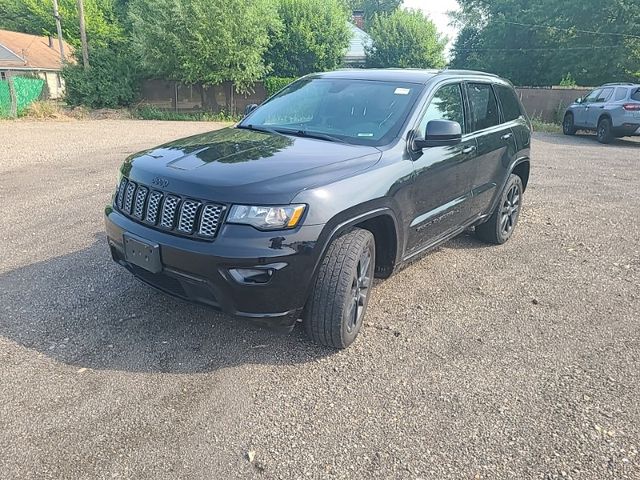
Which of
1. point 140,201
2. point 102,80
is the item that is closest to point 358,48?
point 102,80

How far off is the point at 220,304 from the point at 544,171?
9315 millimetres

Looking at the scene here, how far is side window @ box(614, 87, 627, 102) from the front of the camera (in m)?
14.8

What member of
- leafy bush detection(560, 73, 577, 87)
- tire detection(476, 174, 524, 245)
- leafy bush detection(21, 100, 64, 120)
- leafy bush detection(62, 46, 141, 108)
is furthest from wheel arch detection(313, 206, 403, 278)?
leafy bush detection(560, 73, 577, 87)

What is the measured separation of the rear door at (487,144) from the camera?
469cm

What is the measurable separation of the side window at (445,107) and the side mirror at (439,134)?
0.16m

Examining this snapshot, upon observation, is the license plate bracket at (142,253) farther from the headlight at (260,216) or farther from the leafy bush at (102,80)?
the leafy bush at (102,80)

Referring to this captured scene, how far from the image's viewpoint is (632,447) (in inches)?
102

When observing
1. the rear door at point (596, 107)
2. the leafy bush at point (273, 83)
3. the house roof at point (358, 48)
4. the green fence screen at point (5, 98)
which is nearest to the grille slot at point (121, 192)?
the rear door at point (596, 107)

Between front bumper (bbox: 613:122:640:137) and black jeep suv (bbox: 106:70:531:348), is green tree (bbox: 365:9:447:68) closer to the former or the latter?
front bumper (bbox: 613:122:640:137)

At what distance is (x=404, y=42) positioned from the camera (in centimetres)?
3247

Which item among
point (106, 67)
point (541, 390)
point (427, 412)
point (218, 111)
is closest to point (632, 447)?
point (541, 390)

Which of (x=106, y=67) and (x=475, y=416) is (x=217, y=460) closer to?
(x=475, y=416)

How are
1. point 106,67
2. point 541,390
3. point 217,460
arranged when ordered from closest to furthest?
point 217,460 < point 541,390 < point 106,67

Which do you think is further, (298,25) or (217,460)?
(298,25)
